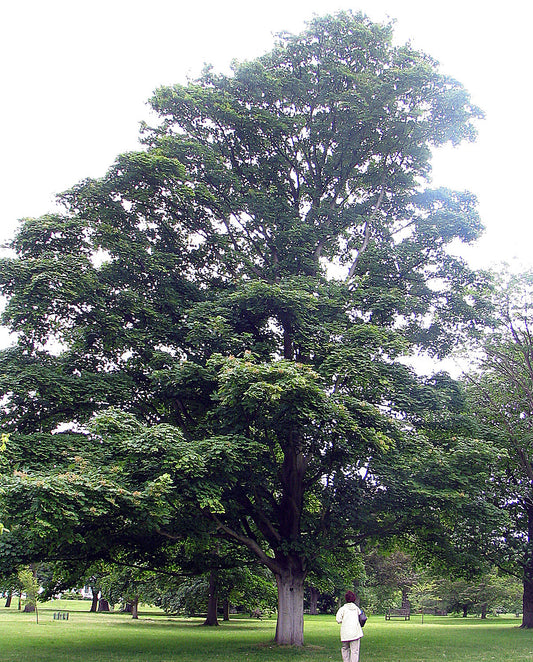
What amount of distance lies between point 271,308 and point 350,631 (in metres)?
8.88

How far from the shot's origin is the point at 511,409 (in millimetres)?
21859

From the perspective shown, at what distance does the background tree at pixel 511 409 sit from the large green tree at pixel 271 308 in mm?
3062

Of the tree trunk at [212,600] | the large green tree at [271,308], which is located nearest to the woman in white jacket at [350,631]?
the large green tree at [271,308]

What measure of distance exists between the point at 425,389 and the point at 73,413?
10.3 metres

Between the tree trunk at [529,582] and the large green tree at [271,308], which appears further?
the tree trunk at [529,582]

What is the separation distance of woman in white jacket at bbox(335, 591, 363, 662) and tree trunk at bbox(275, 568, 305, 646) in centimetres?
786

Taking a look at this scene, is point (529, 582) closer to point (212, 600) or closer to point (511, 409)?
point (511, 409)

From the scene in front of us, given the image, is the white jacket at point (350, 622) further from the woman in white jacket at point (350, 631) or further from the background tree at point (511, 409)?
the background tree at point (511, 409)

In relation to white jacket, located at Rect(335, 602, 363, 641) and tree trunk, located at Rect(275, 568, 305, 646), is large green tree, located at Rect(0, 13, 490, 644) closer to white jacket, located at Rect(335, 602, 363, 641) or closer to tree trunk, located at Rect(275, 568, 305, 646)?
tree trunk, located at Rect(275, 568, 305, 646)

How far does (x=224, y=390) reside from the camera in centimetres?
1246

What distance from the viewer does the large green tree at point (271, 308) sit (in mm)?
13211

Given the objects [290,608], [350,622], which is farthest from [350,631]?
[290,608]

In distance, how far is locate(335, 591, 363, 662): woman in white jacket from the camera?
8883 mm

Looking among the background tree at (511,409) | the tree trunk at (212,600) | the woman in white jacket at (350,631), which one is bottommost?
the tree trunk at (212,600)
